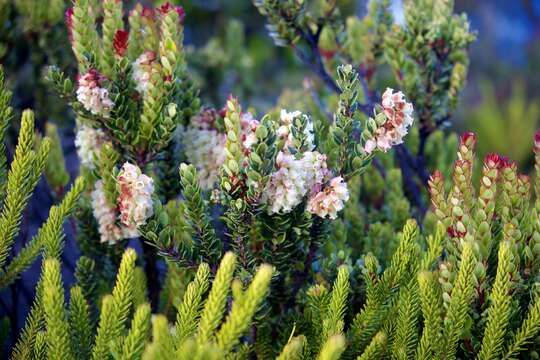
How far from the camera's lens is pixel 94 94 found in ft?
5.16

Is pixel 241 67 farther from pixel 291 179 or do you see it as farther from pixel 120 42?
pixel 291 179

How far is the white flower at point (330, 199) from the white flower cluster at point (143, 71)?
546 millimetres

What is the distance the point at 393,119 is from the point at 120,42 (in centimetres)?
72

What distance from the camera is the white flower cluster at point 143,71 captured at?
65.2 inches

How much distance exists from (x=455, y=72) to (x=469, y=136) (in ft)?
3.02

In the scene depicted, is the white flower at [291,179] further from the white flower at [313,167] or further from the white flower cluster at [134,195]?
the white flower cluster at [134,195]

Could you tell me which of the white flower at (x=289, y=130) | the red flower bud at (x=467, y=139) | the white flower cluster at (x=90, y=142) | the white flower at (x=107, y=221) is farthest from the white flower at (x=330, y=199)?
the white flower cluster at (x=90, y=142)

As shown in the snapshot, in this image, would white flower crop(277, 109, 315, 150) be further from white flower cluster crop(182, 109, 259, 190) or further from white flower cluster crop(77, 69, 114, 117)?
white flower cluster crop(77, 69, 114, 117)

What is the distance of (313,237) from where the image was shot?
1560 millimetres

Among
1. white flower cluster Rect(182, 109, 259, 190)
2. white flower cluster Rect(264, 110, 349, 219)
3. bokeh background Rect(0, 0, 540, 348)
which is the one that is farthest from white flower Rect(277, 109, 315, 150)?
bokeh background Rect(0, 0, 540, 348)

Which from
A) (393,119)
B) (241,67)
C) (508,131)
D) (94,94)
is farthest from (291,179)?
(508,131)

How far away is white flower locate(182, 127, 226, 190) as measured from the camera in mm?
1782

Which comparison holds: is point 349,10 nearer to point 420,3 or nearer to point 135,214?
point 420,3

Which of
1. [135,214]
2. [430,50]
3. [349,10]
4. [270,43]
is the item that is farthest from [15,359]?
[270,43]
